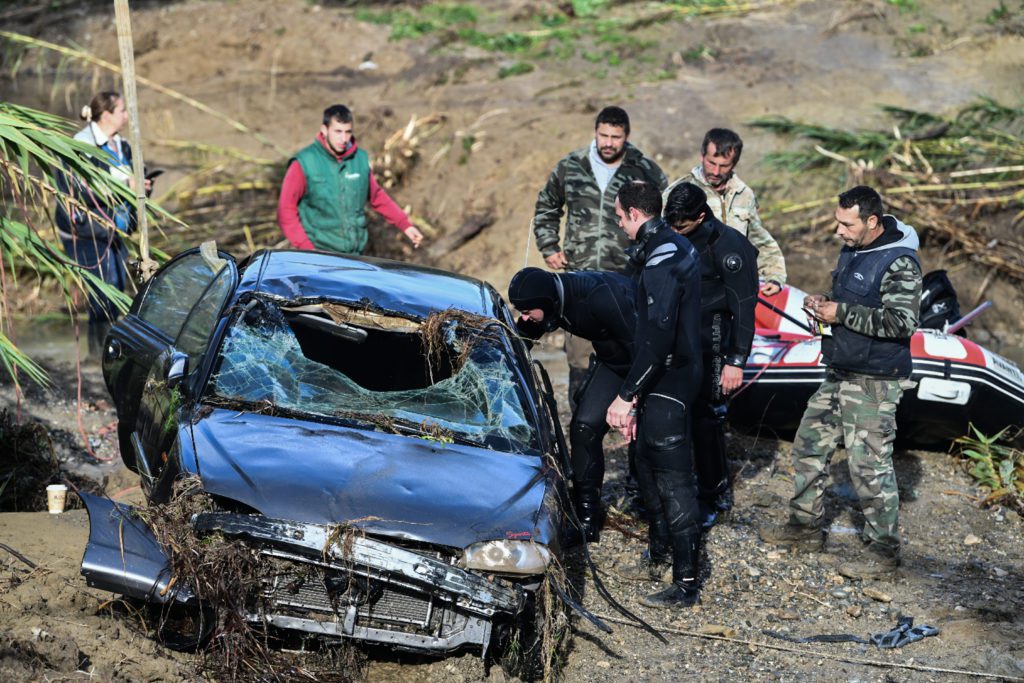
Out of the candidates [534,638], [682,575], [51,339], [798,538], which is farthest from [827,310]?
[51,339]

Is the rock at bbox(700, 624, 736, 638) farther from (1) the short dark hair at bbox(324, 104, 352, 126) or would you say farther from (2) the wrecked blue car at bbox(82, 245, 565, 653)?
(1) the short dark hair at bbox(324, 104, 352, 126)

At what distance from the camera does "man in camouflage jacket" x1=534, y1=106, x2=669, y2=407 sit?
24.9 feet

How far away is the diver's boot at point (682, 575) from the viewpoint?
583 centimetres

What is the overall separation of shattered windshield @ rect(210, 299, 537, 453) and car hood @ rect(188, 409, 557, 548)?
164mm

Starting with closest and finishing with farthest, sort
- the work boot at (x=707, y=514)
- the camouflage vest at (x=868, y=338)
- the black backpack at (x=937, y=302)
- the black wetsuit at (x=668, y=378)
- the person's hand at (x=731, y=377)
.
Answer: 1. the black wetsuit at (x=668, y=378)
2. the camouflage vest at (x=868, y=338)
3. the person's hand at (x=731, y=377)
4. the work boot at (x=707, y=514)
5. the black backpack at (x=937, y=302)

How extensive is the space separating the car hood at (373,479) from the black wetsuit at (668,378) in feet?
2.86

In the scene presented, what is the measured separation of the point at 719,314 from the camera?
6.70 m

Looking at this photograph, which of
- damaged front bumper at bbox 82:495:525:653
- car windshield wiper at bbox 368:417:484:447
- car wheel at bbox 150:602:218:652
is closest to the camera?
damaged front bumper at bbox 82:495:525:653

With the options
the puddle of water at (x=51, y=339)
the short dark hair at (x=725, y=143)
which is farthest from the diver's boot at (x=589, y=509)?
the puddle of water at (x=51, y=339)

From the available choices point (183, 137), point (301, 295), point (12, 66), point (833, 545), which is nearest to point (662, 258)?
point (301, 295)

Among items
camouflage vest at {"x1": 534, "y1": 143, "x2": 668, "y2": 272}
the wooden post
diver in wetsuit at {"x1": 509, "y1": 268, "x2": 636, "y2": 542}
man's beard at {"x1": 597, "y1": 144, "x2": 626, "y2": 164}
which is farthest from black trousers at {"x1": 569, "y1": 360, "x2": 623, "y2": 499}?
the wooden post

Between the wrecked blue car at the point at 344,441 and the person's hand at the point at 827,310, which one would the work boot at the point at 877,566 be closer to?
the person's hand at the point at 827,310

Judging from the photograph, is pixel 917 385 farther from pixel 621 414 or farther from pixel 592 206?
pixel 621 414

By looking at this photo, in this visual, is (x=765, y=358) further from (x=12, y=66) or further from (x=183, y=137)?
(x=12, y=66)
